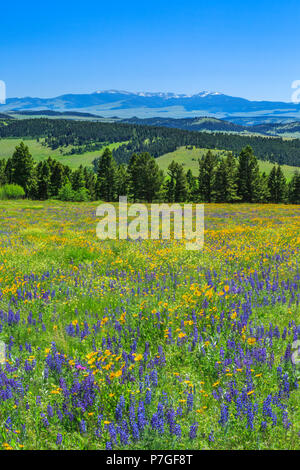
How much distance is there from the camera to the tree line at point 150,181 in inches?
2758

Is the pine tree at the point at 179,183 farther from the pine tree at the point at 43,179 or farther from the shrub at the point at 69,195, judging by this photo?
the pine tree at the point at 43,179

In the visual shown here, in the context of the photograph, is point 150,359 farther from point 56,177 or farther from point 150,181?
point 56,177

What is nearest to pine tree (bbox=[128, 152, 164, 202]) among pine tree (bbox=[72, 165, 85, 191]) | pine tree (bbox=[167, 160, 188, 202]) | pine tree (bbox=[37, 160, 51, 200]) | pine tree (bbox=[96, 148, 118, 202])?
pine tree (bbox=[96, 148, 118, 202])

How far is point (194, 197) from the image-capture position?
3546 inches

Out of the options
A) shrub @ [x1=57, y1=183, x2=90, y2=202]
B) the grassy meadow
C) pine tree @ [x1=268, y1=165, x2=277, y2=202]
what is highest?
pine tree @ [x1=268, y1=165, x2=277, y2=202]

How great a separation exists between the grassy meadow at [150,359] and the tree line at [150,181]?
213ft

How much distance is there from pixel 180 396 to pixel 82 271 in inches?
233

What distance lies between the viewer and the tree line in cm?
7006

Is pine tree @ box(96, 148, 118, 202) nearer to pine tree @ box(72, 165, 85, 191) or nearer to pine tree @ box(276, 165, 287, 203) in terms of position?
pine tree @ box(72, 165, 85, 191)

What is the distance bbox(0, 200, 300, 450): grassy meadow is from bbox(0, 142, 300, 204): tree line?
64826 millimetres

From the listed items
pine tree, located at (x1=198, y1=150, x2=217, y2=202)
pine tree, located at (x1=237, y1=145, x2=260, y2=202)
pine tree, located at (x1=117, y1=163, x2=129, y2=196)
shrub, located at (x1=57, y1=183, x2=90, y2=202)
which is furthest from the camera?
pine tree, located at (x1=117, y1=163, x2=129, y2=196)

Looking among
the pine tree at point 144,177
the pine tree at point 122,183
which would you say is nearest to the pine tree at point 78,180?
the pine tree at point 122,183
